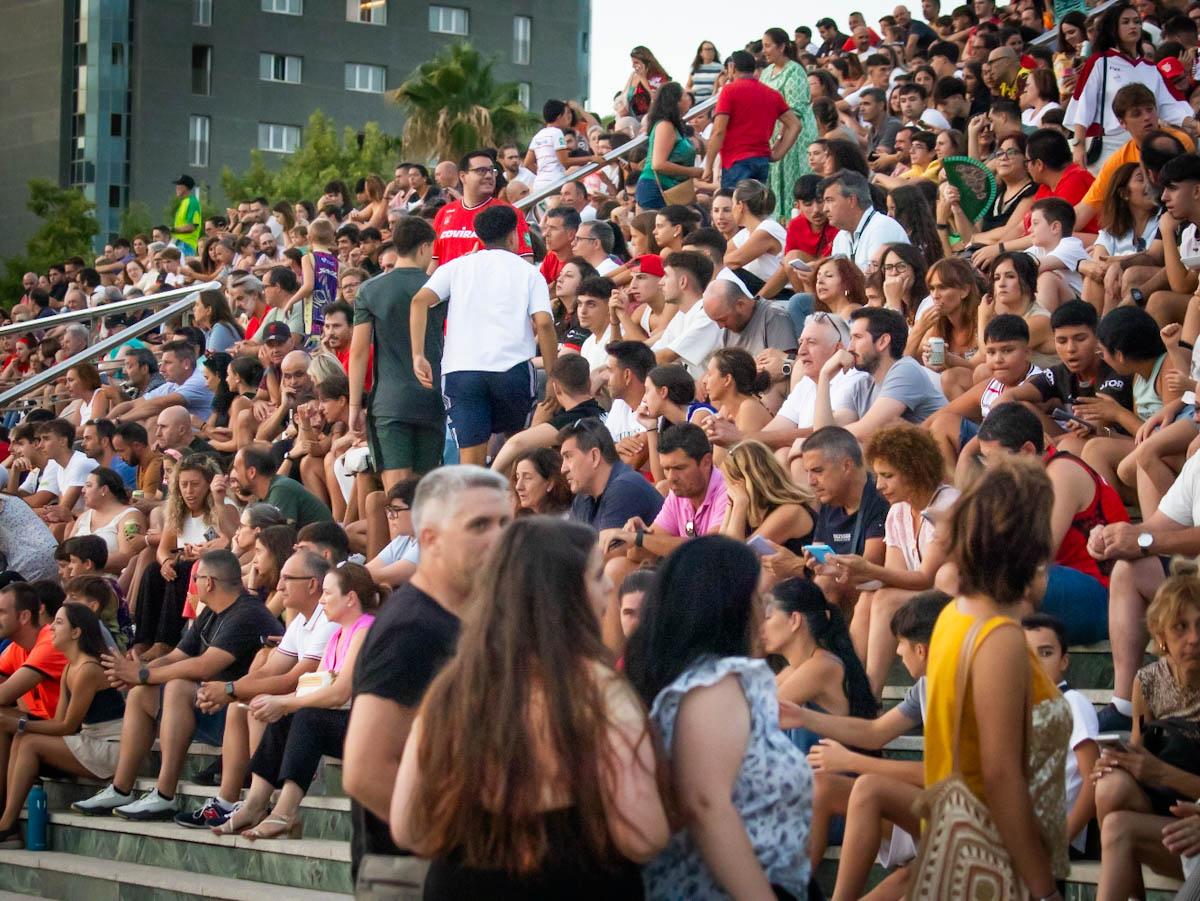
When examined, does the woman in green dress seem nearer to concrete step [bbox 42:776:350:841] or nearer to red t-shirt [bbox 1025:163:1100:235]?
red t-shirt [bbox 1025:163:1100:235]

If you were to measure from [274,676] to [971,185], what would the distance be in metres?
6.26

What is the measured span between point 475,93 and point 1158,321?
38.5 m

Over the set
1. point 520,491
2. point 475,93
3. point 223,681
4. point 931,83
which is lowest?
point 223,681

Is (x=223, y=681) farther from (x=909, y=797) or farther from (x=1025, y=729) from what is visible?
(x=1025, y=729)

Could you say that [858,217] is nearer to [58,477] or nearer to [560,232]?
[560,232]

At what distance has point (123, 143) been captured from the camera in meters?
55.8

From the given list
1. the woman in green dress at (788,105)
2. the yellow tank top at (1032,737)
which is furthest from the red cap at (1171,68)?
the yellow tank top at (1032,737)

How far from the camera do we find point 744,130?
13.9 m

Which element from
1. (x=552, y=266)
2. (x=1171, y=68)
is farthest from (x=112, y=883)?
(x=1171, y=68)

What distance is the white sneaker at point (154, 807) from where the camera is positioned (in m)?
9.00

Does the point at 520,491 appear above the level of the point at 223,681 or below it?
above

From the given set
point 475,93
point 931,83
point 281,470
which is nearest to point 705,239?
point 281,470

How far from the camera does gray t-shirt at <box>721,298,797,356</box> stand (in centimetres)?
1020

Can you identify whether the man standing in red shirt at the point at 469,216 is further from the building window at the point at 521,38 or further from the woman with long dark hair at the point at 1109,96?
the building window at the point at 521,38
